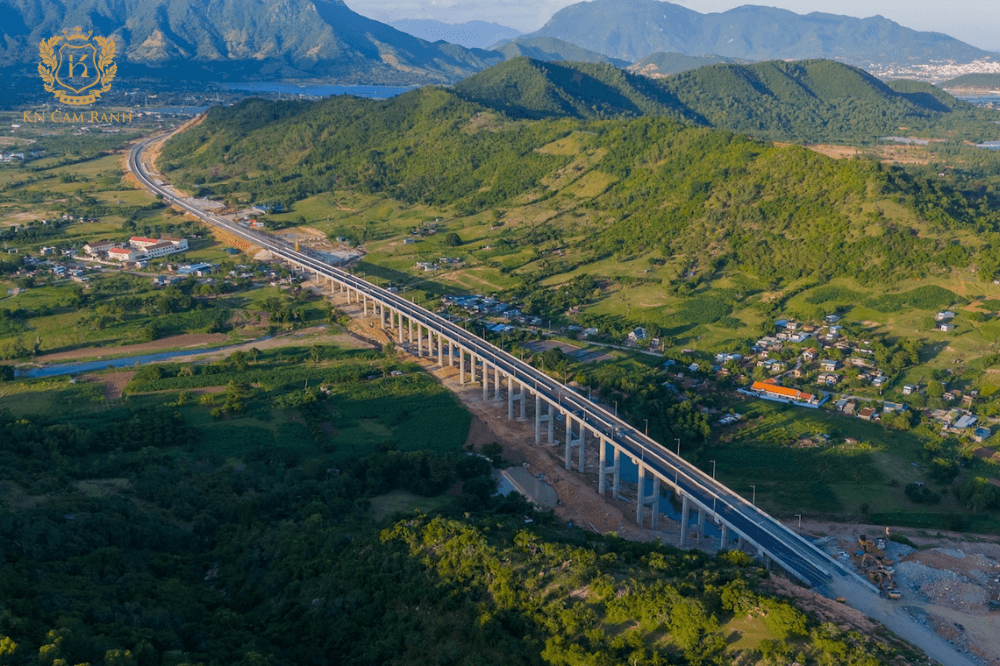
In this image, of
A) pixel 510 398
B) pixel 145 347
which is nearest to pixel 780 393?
pixel 510 398

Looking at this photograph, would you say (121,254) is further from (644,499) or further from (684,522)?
(684,522)

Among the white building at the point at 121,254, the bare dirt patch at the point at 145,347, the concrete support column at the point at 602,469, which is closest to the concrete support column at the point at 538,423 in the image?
the concrete support column at the point at 602,469

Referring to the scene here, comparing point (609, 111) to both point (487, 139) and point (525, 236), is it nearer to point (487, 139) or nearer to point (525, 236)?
point (487, 139)

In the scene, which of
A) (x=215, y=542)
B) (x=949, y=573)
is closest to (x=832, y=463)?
(x=949, y=573)

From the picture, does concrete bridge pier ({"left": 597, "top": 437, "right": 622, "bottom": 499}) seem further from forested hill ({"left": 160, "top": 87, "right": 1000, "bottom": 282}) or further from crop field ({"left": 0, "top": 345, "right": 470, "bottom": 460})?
forested hill ({"left": 160, "top": 87, "right": 1000, "bottom": 282})

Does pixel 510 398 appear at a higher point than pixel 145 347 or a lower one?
higher
